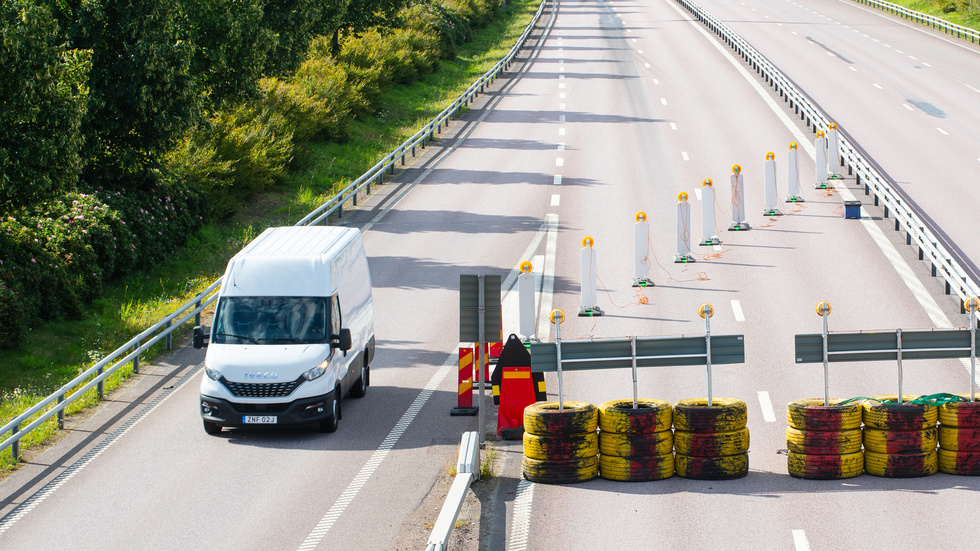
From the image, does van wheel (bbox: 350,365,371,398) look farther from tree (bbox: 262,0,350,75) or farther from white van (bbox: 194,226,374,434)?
tree (bbox: 262,0,350,75)

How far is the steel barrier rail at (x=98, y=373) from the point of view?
45.2ft

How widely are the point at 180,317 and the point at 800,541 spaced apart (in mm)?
13262

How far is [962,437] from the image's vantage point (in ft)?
40.0

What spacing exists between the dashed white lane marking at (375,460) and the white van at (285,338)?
36.5 inches

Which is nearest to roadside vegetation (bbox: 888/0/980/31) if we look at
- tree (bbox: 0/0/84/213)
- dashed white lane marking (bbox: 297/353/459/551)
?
dashed white lane marking (bbox: 297/353/459/551)

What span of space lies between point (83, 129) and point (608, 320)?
13200 mm

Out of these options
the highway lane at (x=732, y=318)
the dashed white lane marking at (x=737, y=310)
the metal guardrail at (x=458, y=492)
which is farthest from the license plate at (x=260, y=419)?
the dashed white lane marking at (x=737, y=310)

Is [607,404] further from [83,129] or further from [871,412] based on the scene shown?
[83,129]

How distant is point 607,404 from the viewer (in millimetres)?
12852

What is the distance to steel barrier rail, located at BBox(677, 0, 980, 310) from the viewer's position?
20438 mm

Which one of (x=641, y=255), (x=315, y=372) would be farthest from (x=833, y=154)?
(x=315, y=372)

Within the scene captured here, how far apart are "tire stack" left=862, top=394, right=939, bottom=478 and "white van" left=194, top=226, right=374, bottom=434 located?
22.6 ft

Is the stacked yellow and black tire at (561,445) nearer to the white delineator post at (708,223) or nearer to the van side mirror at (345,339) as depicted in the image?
the van side mirror at (345,339)

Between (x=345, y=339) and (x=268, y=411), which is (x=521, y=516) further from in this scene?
(x=268, y=411)
